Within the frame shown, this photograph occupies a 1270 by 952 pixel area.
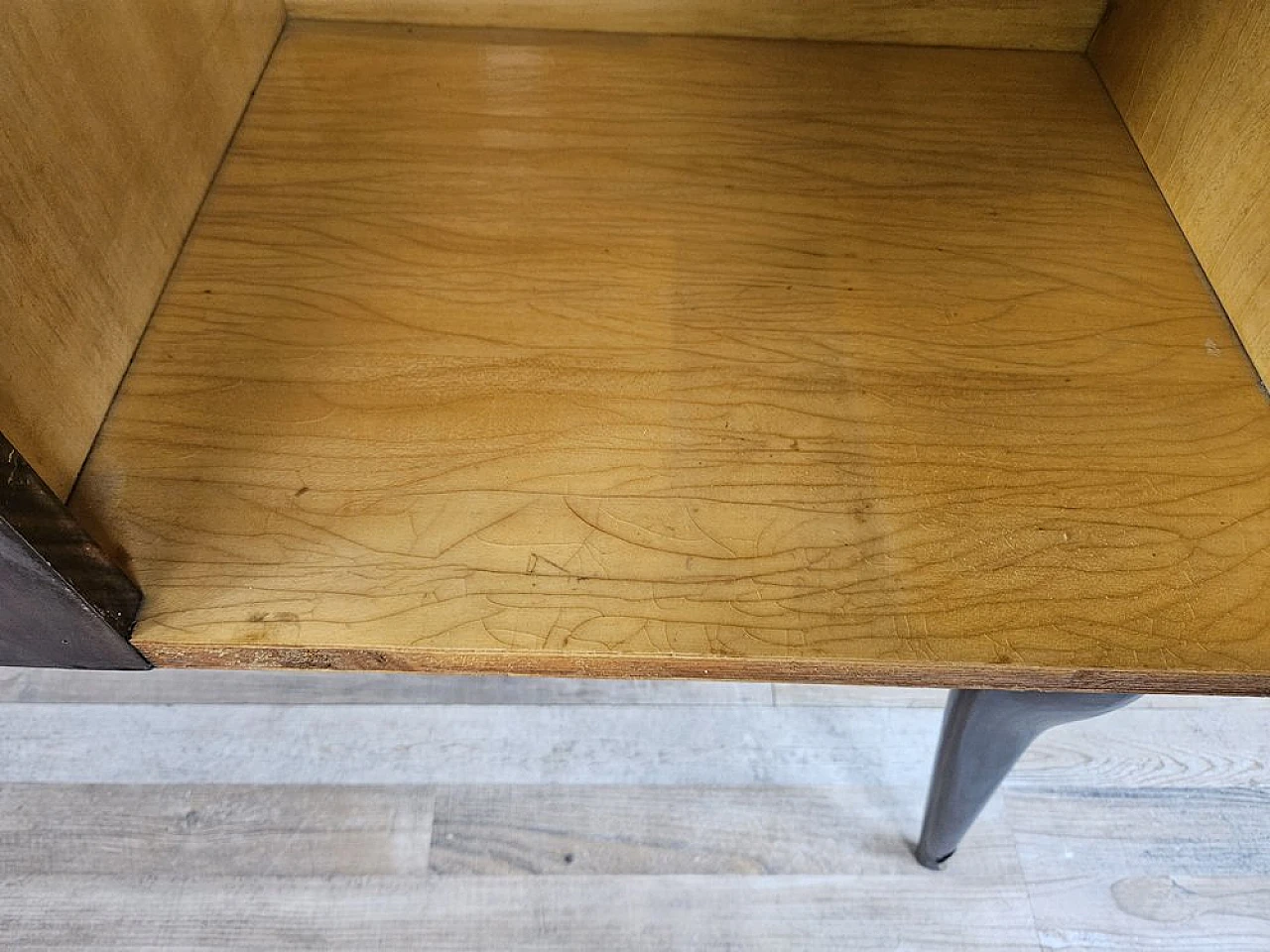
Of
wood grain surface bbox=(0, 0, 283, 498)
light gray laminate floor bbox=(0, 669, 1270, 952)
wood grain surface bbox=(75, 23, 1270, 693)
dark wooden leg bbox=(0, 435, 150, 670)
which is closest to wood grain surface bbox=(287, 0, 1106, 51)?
wood grain surface bbox=(75, 23, 1270, 693)

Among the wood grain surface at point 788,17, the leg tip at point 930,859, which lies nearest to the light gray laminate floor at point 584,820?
the leg tip at point 930,859

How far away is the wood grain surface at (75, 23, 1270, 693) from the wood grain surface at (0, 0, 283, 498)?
0.09 ft

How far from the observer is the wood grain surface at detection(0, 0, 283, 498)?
0.50 m

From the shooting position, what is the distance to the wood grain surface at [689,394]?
20.4 inches

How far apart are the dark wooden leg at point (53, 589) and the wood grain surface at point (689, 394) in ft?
0.07

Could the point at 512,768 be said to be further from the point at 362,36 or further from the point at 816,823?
the point at 362,36

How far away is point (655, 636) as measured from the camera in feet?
1.67

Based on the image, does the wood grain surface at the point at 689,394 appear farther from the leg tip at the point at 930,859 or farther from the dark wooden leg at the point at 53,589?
the leg tip at the point at 930,859

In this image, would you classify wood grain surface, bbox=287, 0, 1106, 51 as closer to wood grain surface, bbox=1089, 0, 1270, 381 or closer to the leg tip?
wood grain surface, bbox=1089, 0, 1270, 381

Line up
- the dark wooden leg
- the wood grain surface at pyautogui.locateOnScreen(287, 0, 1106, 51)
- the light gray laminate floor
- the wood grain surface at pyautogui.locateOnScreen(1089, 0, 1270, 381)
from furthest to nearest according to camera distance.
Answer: the light gray laminate floor → the wood grain surface at pyautogui.locateOnScreen(287, 0, 1106, 51) → the wood grain surface at pyautogui.locateOnScreen(1089, 0, 1270, 381) → the dark wooden leg

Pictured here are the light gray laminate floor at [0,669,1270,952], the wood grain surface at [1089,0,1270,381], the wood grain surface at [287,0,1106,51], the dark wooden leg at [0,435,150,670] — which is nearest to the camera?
the dark wooden leg at [0,435,150,670]

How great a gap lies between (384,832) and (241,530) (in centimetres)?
56

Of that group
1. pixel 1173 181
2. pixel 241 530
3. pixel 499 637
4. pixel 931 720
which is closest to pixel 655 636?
pixel 499 637

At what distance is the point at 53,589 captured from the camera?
47 centimetres
